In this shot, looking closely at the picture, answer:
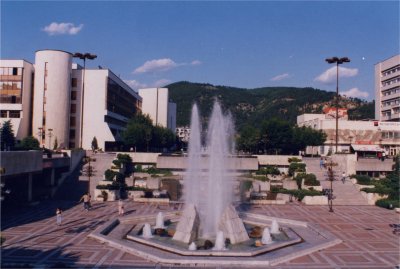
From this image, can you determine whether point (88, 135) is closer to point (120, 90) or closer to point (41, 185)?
point (120, 90)

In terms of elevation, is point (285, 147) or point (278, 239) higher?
point (285, 147)

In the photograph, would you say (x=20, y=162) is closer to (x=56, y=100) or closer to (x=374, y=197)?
(x=374, y=197)

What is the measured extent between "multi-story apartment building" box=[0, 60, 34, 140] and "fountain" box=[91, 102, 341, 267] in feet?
131

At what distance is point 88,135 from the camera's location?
2440 inches

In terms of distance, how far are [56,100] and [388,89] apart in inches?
Result: 2336

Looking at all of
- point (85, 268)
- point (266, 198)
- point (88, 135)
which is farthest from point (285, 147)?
point (85, 268)

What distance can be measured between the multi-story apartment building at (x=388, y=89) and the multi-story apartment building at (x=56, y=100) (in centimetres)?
5077

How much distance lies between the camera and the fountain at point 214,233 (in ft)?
54.1

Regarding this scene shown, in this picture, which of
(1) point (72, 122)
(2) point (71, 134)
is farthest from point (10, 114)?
(2) point (71, 134)

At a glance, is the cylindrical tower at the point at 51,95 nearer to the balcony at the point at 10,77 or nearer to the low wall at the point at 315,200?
the balcony at the point at 10,77

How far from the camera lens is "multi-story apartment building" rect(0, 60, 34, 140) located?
187 ft

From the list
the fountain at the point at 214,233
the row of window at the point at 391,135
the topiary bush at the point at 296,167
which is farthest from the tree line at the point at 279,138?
the fountain at the point at 214,233

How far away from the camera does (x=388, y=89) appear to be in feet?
251

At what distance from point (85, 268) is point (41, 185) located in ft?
72.6
